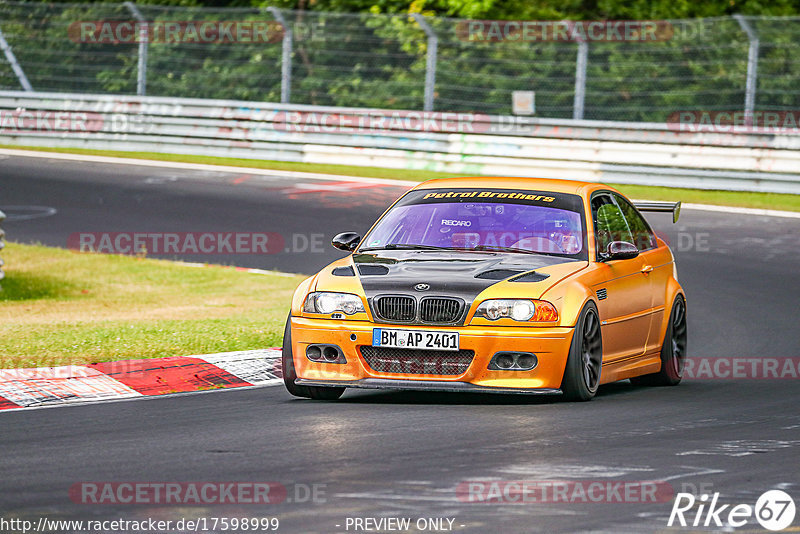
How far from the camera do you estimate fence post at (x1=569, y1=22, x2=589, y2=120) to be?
2345 centimetres

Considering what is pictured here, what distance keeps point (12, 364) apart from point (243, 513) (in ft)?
15.5

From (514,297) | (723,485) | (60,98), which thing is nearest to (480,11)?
(60,98)

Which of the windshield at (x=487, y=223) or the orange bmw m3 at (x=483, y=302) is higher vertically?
the windshield at (x=487, y=223)

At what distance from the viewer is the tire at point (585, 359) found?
28.4 ft

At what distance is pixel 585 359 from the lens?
890cm

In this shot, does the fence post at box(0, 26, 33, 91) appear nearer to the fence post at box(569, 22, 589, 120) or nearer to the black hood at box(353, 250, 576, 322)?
the fence post at box(569, 22, 589, 120)

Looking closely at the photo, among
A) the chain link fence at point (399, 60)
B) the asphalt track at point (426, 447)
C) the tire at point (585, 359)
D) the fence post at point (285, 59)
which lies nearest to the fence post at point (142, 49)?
the chain link fence at point (399, 60)

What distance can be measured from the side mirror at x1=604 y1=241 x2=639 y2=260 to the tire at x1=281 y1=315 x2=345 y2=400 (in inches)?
79.9

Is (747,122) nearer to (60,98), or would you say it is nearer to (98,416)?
(60,98)

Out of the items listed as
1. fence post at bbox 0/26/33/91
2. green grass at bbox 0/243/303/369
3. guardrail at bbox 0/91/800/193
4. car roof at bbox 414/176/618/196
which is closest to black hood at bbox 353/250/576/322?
car roof at bbox 414/176/618/196

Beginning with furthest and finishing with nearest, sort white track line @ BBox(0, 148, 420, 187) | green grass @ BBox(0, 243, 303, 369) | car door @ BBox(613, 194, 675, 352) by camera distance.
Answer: white track line @ BBox(0, 148, 420, 187) → green grass @ BBox(0, 243, 303, 369) → car door @ BBox(613, 194, 675, 352)

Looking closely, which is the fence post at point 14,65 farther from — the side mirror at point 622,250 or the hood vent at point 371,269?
the side mirror at point 622,250

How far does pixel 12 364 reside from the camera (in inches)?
396

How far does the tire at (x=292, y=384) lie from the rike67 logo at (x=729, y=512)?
134 inches
